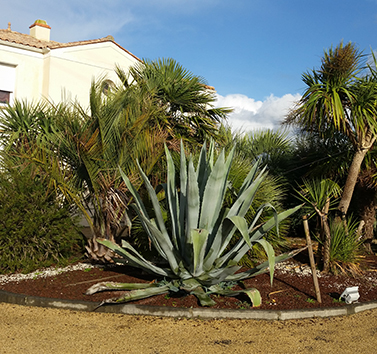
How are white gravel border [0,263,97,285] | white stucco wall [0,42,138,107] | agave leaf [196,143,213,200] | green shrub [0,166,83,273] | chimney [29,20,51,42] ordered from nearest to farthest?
1. agave leaf [196,143,213,200]
2. white gravel border [0,263,97,285]
3. green shrub [0,166,83,273]
4. white stucco wall [0,42,138,107]
5. chimney [29,20,51,42]

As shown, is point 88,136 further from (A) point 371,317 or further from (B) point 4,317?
(A) point 371,317

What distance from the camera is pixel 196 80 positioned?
10219 mm

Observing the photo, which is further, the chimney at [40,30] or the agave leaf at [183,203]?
the chimney at [40,30]

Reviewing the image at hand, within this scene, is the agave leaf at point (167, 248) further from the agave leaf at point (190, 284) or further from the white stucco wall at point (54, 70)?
the white stucco wall at point (54, 70)

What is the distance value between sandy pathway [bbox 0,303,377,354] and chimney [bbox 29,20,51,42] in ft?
43.5

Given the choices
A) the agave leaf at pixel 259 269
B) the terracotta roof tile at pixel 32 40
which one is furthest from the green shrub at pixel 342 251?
the terracotta roof tile at pixel 32 40

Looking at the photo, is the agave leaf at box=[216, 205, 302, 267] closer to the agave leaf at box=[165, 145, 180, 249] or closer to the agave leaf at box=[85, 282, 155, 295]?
the agave leaf at box=[165, 145, 180, 249]

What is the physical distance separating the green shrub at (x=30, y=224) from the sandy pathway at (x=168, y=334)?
187 centimetres

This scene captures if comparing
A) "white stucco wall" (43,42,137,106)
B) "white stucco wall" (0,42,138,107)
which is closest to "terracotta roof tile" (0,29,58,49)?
"white stucco wall" (0,42,138,107)

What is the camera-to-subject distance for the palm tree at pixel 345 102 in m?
8.20

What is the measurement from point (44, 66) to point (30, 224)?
9.20m

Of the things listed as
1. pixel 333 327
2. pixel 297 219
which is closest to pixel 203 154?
pixel 333 327

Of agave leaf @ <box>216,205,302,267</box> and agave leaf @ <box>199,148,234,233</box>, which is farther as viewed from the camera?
agave leaf @ <box>216,205,302,267</box>

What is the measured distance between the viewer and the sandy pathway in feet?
14.6
